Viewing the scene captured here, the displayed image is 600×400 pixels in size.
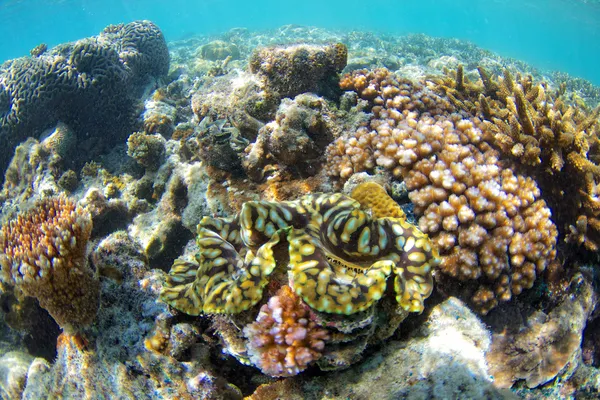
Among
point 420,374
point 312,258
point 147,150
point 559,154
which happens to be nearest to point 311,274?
point 312,258

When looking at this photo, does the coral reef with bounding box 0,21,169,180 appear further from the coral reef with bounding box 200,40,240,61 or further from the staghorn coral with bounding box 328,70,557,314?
the coral reef with bounding box 200,40,240,61

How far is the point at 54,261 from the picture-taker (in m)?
2.71

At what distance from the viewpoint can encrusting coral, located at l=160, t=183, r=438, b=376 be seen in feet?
6.81

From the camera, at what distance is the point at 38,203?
3.16m

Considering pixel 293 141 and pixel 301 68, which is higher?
pixel 301 68

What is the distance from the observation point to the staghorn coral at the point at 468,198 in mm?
3242

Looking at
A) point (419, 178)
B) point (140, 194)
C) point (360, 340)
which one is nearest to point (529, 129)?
point (419, 178)

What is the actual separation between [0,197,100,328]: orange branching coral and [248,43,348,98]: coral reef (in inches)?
139

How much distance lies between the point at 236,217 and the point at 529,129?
3682 millimetres

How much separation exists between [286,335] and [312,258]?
541 millimetres

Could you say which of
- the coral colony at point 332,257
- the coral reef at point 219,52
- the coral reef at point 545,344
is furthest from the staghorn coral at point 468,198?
the coral reef at point 219,52

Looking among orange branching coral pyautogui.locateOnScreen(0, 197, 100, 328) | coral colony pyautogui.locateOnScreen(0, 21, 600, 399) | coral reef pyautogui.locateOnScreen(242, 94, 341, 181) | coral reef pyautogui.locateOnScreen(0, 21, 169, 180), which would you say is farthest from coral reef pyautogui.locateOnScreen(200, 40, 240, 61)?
orange branching coral pyautogui.locateOnScreen(0, 197, 100, 328)

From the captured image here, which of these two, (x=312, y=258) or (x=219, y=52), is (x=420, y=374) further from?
(x=219, y=52)

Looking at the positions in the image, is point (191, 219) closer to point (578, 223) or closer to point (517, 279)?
point (517, 279)
